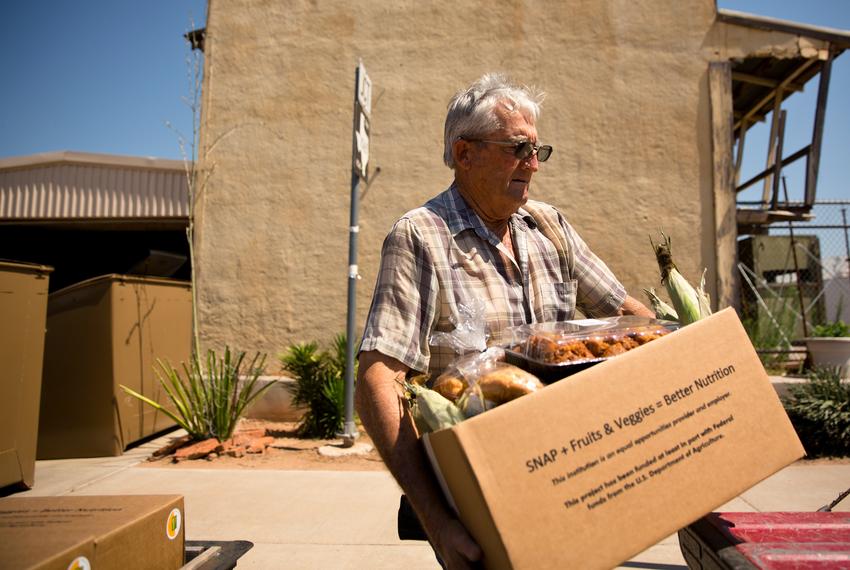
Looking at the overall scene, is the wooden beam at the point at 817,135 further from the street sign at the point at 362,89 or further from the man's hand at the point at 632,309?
the man's hand at the point at 632,309

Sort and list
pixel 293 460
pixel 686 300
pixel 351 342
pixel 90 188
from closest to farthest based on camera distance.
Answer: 1. pixel 686 300
2. pixel 293 460
3. pixel 351 342
4. pixel 90 188

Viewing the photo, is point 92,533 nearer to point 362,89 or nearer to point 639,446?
point 639,446

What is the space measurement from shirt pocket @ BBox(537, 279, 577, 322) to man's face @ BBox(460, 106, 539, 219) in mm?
319

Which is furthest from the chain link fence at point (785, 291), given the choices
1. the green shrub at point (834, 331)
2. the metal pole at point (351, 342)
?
the metal pole at point (351, 342)

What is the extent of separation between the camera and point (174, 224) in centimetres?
842

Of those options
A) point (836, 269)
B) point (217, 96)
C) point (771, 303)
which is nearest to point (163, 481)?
point (217, 96)

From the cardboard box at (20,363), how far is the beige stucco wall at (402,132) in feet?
11.1

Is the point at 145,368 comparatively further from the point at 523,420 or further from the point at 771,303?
the point at 771,303

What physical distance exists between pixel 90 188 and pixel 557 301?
878 cm

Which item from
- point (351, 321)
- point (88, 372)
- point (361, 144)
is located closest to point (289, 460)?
point (351, 321)

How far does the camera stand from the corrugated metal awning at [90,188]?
27.3 ft

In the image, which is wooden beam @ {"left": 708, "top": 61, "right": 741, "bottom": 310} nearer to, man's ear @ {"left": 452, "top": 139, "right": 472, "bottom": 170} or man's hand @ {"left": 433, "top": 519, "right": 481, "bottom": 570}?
man's ear @ {"left": 452, "top": 139, "right": 472, "bottom": 170}

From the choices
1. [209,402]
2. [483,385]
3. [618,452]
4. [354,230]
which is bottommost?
[209,402]

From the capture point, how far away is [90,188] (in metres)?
8.51
